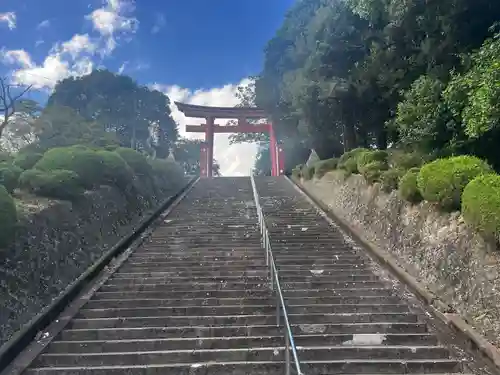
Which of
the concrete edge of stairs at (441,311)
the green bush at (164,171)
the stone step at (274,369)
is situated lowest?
the stone step at (274,369)

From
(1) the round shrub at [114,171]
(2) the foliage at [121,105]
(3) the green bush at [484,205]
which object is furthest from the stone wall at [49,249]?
(2) the foliage at [121,105]

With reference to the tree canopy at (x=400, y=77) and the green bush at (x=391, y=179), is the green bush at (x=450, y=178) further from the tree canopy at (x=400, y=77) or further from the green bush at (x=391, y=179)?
the green bush at (x=391, y=179)

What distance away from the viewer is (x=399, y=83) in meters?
12.5

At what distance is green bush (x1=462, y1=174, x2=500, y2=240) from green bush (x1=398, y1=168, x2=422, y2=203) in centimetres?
207

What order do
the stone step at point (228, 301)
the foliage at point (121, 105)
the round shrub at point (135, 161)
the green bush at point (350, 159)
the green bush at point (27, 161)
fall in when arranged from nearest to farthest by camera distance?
the stone step at point (228, 301) → the green bush at point (27, 161) → the green bush at point (350, 159) → the round shrub at point (135, 161) → the foliage at point (121, 105)

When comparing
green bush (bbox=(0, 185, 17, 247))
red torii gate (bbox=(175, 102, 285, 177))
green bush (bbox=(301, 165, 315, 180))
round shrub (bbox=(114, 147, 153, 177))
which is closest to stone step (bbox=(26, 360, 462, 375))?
green bush (bbox=(0, 185, 17, 247))

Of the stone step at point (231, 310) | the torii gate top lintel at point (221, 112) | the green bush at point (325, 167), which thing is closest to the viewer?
the stone step at point (231, 310)

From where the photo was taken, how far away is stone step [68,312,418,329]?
6.29 m

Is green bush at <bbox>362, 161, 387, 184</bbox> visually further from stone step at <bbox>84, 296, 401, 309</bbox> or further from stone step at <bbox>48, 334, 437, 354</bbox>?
stone step at <bbox>48, 334, 437, 354</bbox>

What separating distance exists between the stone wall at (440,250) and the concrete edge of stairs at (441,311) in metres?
0.14

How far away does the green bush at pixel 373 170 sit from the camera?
36.3ft

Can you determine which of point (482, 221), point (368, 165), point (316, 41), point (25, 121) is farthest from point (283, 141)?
point (482, 221)

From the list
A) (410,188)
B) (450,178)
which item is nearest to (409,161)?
(410,188)

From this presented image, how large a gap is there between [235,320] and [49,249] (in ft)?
11.1
